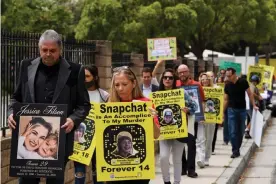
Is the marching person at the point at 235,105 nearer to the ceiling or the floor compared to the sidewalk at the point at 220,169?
nearer to the ceiling

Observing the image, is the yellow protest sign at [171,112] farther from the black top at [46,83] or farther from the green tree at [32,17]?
the green tree at [32,17]

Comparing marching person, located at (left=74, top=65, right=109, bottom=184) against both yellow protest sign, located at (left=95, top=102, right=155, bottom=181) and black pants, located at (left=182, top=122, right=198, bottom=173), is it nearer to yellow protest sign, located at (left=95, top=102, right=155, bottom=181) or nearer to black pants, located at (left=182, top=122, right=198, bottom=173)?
yellow protest sign, located at (left=95, top=102, right=155, bottom=181)

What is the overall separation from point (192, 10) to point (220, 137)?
24.0 metres

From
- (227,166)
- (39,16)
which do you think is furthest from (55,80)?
(39,16)

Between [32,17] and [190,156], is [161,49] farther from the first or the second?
[32,17]

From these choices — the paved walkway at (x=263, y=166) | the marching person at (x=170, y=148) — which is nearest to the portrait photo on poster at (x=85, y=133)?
the marching person at (x=170, y=148)

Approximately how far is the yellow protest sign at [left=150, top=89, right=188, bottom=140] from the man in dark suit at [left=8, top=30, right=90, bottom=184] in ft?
11.0

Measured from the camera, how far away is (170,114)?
925 cm

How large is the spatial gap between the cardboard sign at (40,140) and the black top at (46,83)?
21 cm

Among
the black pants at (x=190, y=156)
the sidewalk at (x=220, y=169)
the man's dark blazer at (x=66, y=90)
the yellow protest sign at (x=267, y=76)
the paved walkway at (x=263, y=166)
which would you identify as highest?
the yellow protest sign at (x=267, y=76)

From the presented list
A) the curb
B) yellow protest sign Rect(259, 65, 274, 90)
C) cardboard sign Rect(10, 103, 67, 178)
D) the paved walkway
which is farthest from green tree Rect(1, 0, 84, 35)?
cardboard sign Rect(10, 103, 67, 178)

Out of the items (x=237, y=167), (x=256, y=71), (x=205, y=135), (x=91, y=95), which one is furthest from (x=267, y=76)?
(x=91, y=95)

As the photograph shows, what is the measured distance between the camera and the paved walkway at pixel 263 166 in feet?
38.4

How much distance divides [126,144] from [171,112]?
3.21 m
